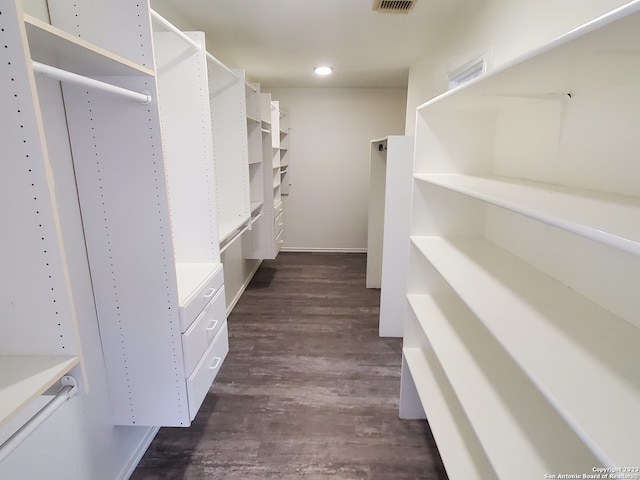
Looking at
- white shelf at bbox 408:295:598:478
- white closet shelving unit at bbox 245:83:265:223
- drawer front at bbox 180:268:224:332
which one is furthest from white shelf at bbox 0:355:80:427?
white closet shelving unit at bbox 245:83:265:223

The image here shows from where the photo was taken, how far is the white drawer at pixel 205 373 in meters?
1.58

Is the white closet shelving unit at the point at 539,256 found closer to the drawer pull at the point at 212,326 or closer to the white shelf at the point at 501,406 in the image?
the white shelf at the point at 501,406

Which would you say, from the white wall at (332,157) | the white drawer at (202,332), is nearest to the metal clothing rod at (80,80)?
the white drawer at (202,332)

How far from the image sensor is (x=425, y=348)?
1947mm

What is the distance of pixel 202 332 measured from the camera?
1701 mm

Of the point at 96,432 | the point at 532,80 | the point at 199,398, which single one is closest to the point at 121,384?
the point at 96,432

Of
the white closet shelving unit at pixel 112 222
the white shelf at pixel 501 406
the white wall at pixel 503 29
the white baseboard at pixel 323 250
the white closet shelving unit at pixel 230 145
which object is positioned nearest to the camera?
the white closet shelving unit at pixel 112 222

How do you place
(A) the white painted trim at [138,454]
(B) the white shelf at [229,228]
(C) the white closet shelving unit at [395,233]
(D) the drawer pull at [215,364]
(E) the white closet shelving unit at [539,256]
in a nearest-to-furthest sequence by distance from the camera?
(E) the white closet shelving unit at [539,256]
(A) the white painted trim at [138,454]
(D) the drawer pull at [215,364]
(B) the white shelf at [229,228]
(C) the white closet shelving unit at [395,233]

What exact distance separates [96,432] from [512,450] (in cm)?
160

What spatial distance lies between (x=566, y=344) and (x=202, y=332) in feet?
4.81

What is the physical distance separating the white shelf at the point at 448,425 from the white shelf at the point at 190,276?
115 centimetres

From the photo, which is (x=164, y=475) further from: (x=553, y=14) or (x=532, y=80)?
(x=553, y=14)

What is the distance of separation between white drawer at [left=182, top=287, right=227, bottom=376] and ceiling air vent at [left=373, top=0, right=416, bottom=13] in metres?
1.95

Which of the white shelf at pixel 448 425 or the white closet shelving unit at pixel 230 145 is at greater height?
the white closet shelving unit at pixel 230 145
